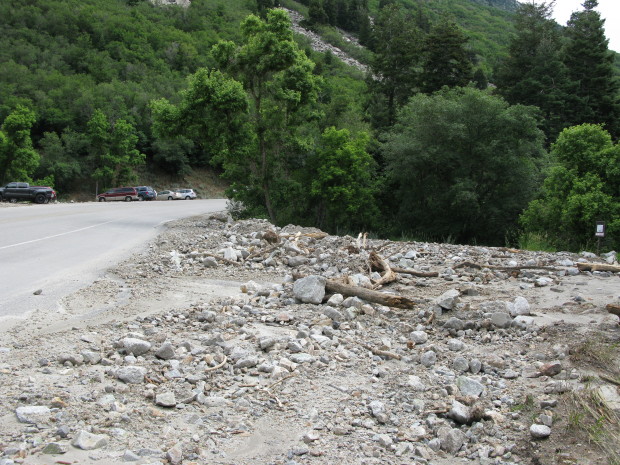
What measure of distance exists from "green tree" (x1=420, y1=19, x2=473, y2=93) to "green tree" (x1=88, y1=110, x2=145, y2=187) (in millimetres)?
33193

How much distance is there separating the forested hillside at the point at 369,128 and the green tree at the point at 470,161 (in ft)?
0.25

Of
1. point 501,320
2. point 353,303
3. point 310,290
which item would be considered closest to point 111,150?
point 310,290

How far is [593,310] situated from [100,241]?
42.5 feet

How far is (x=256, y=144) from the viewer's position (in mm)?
24641

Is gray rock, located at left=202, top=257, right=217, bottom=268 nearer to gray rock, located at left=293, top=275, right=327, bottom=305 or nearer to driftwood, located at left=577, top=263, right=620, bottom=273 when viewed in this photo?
gray rock, located at left=293, top=275, right=327, bottom=305

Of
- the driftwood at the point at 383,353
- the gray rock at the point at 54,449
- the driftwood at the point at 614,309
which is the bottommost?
the driftwood at the point at 383,353

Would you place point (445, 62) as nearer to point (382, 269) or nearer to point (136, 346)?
point (382, 269)

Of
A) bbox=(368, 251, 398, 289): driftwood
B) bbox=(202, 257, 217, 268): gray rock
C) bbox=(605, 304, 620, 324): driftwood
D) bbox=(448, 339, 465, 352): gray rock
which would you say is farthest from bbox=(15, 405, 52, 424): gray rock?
bbox=(202, 257, 217, 268): gray rock

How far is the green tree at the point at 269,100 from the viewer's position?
23578 millimetres

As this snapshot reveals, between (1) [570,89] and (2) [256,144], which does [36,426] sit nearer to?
(2) [256,144]

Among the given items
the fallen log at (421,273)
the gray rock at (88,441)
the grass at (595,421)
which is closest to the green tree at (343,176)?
the fallen log at (421,273)

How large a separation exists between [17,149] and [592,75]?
165 ft

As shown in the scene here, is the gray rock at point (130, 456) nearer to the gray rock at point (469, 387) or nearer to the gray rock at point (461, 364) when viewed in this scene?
the gray rock at point (469, 387)

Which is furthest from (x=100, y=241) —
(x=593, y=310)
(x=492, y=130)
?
(x=492, y=130)
